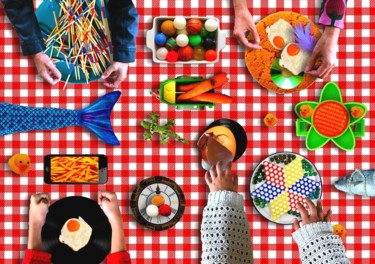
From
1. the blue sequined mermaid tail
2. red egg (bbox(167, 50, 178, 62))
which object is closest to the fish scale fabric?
the blue sequined mermaid tail

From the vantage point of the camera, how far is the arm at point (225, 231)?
59.4 inches

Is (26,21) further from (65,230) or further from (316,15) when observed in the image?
(316,15)

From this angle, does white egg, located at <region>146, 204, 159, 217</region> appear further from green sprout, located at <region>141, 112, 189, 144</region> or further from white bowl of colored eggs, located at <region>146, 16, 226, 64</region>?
white bowl of colored eggs, located at <region>146, 16, 226, 64</region>

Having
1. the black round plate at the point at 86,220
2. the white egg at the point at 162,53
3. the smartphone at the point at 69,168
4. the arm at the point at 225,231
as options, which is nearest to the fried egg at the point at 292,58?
the white egg at the point at 162,53

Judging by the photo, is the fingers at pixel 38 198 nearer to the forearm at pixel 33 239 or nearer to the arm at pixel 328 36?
the forearm at pixel 33 239

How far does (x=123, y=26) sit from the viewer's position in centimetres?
210

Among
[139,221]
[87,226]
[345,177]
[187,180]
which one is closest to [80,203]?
[87,226]

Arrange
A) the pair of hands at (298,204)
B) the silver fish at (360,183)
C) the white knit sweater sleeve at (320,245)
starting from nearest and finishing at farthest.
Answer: the white knit sweater sleeve at (320,245), the pair of hands at (298,204), the silver fish at (360,183)

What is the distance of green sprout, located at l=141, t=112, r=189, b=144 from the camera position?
7.06 ft

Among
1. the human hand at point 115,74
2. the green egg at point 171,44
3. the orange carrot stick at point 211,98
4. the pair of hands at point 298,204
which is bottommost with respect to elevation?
the pair of hands at point 298,204

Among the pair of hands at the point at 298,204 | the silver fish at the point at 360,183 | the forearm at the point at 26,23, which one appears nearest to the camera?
the pair of hands at the point at 298,204

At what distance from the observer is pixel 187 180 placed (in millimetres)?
2207

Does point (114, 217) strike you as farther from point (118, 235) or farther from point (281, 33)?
point (281, 33)

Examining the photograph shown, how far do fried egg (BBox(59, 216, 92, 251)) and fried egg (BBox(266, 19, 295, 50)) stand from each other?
109 centimetres
